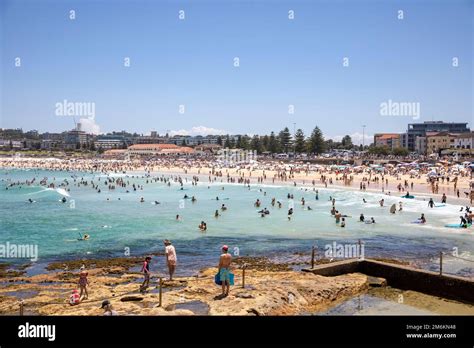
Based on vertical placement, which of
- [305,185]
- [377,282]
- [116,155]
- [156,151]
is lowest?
[377,282]

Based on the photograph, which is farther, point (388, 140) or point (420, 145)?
point (388, 140)

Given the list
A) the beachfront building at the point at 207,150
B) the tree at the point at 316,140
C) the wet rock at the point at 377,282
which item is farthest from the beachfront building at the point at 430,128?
the wet rock at the point at 377,282

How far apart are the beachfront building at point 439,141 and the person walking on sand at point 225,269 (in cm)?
11677

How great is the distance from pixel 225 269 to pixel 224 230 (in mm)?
16359

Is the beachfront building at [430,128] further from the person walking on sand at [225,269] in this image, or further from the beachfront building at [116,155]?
the person walking on sand at [225,269]

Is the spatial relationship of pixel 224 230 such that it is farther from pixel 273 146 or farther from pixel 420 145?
pixel 420 145

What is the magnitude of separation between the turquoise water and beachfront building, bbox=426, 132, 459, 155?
8231 centimetres

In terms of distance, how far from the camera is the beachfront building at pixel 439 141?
116250 millimetres

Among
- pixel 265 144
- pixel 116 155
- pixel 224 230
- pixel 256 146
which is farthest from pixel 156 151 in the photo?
pixel 224 230

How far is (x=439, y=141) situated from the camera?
11856 cm

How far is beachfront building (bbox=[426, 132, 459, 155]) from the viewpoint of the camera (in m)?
116

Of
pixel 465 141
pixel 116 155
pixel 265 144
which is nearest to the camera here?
pixel 465 141
